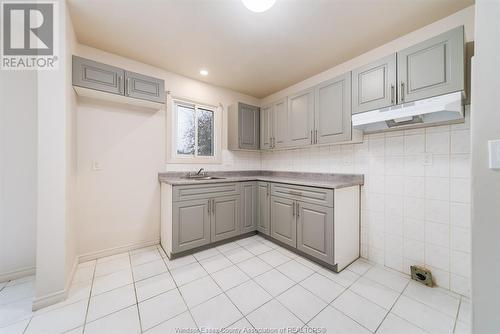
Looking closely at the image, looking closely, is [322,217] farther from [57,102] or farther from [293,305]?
[57,102]

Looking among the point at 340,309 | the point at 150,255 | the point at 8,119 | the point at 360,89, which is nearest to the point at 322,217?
the point at 340,309

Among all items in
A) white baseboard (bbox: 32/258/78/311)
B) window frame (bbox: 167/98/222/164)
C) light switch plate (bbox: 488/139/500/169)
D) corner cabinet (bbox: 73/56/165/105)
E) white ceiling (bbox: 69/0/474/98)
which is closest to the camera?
light switch plate (bbox: 488/139/500/169)

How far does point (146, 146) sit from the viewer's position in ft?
8.23

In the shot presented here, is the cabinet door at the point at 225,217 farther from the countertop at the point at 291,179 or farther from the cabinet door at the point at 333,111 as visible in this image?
the cabinet door at the point at 333,111

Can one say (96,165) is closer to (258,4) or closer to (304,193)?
(258,4)

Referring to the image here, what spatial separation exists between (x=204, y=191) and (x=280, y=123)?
60.6 inches

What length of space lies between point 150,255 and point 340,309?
6.79 ft

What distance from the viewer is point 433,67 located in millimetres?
1563

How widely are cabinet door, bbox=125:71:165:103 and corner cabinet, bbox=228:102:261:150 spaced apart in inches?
45.7

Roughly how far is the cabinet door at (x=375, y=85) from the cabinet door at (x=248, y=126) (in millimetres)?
1612

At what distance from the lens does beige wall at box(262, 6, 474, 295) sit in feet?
5.27

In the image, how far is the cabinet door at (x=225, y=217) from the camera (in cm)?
251

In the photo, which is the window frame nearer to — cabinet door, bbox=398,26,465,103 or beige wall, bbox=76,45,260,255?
beige wall, bbox=76,45,260,255

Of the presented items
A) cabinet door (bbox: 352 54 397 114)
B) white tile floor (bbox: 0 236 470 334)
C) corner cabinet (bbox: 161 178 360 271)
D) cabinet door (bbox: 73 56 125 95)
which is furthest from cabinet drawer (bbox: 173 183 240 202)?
cabinet door (bbox: 352 54 397 114)
